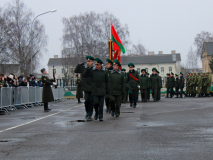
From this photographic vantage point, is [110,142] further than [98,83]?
No

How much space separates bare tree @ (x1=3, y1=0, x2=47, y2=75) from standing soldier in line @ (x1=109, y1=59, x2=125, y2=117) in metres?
39.8

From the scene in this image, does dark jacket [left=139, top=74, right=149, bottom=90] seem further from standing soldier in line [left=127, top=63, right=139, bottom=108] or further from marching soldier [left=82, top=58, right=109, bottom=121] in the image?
marching soldier [left=82, top=58, right=109, bottom=121]

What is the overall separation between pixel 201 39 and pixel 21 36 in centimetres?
5047

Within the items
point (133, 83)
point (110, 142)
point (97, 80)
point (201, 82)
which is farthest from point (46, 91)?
point (201, 82)

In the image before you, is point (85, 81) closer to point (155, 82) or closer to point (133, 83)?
point (133, 83)

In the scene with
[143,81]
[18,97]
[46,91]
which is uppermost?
[143,81]

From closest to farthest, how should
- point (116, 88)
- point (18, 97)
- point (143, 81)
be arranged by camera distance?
point (116, 88)
point (18, 97)
point (143, 81)

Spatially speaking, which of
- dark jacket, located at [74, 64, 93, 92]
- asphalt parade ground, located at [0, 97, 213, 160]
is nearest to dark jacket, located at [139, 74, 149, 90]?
dark jacket, located at [74, 64, 93, 92]

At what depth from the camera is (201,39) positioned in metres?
87.8

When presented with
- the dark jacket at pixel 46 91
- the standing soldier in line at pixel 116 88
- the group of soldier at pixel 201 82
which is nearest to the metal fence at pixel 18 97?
the dark jacket at pixel 46 91

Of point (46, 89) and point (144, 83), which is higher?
point (144, 83)

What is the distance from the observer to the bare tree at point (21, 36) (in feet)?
165

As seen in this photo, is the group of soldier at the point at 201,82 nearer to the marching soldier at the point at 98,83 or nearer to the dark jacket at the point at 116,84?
the dark jacket at the point at 116,84

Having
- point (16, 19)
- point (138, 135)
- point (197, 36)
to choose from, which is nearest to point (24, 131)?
point (138, 135)
